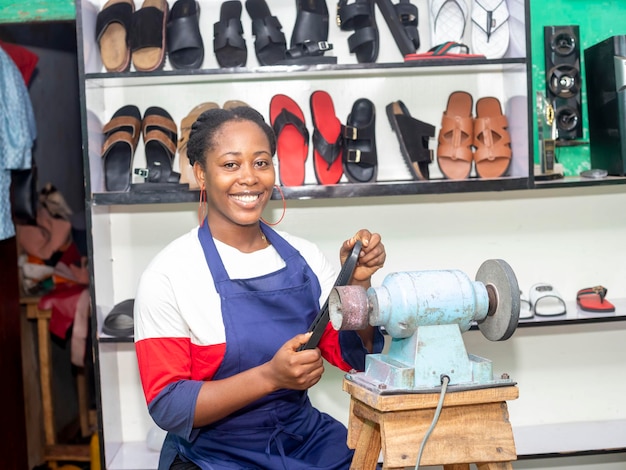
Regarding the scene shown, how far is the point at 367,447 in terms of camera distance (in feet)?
6.28

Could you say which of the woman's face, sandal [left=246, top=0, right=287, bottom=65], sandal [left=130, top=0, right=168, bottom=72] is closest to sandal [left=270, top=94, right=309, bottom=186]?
sandal [left=246, top=0, right=287, bottom=65]

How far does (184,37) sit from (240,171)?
121 centimetres

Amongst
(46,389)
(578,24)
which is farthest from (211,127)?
(46,389)

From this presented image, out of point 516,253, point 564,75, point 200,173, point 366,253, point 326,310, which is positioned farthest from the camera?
point 516,253

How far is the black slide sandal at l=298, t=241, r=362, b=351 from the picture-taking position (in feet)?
6.00

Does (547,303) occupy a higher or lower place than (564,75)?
lower

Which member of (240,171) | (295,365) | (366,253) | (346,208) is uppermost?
(240,171)

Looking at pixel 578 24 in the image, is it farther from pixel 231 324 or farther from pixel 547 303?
pixel 231 324

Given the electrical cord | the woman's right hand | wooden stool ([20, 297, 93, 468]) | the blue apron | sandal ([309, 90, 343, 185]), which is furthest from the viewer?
wooden stool ([20, 297, 93, 468])

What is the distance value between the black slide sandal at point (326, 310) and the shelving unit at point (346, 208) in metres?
1.23

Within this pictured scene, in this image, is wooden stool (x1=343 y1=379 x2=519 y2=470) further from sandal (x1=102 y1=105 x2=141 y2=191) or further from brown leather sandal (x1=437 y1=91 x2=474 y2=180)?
sandal (x1=102 y1=105 x2=141 y2=191)

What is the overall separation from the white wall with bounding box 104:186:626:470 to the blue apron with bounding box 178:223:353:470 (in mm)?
1126

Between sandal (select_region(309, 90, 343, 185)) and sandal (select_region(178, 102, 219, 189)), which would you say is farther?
sandal (select_region(309, 90, 343, 185))

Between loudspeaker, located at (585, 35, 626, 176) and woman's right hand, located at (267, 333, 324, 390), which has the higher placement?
loudspeaker, located at (585, 35, 626, 176)
